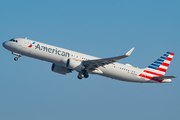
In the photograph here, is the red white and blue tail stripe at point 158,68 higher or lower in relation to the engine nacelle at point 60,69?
higher

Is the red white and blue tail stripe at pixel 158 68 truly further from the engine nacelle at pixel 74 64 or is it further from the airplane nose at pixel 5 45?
the airplane nose at pixel 5 45

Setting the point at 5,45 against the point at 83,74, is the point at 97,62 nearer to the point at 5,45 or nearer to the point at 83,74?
the point at 83,74

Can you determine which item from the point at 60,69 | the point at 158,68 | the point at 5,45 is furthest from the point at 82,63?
the point at 158,68

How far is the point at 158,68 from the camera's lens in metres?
56.0

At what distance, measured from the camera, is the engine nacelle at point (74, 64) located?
48.0 meters

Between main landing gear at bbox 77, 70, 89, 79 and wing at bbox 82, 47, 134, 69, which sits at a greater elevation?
wing at bbox 82, 47, 134, 69

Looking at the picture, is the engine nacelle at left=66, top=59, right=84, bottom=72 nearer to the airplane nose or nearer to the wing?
Answer: the wing

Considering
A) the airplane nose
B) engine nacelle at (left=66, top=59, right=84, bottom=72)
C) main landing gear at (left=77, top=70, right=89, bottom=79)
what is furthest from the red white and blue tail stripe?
the airplane nose

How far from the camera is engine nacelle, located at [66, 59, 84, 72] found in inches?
1888

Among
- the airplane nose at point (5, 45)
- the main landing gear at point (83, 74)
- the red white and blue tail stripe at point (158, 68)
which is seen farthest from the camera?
the red white and blue tail stripe at point (158, 68)

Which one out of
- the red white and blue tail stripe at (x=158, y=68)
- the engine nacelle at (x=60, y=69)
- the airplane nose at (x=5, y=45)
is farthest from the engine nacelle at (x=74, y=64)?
the red white and blue tail stripe at (x=158, y=68)

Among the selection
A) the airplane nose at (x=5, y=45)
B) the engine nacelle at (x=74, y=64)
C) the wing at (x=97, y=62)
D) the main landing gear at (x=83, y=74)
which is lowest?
the main landing gear at (x=83, y=74)

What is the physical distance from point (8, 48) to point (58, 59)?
353 inches

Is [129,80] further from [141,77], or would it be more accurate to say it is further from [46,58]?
[46,58]
